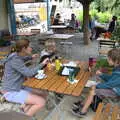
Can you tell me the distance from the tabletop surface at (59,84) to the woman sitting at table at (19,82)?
0.16 metres

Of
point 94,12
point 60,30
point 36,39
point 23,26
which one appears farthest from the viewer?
point 94,12

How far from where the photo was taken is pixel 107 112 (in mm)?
3367

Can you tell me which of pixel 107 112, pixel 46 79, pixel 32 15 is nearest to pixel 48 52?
pixel 46 79

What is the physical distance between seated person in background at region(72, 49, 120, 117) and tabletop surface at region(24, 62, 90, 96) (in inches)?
9.7

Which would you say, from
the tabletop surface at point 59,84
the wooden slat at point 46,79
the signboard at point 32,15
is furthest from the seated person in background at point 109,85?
the signboard at point 32,15

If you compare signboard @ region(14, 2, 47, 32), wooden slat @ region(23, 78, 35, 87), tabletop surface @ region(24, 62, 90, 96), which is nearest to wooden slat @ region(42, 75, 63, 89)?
tabletop surface @ region(24, 62, 90, 96)

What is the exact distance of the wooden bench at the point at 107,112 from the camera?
323cm

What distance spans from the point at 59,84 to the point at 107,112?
770 mm

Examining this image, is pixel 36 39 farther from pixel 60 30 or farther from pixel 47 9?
pixel 47 9

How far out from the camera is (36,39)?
34.0ft

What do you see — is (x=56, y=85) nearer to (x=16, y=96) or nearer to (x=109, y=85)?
(x=16, y=96)

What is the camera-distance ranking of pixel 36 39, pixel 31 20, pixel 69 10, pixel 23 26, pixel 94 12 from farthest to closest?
pixel 69 10 < pixel 94 12 < pixel 31 20 < pixel 23 26 < pixel 36 39

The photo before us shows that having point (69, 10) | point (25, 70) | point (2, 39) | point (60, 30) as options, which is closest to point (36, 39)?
point (2, 39)

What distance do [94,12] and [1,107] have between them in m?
17.4
